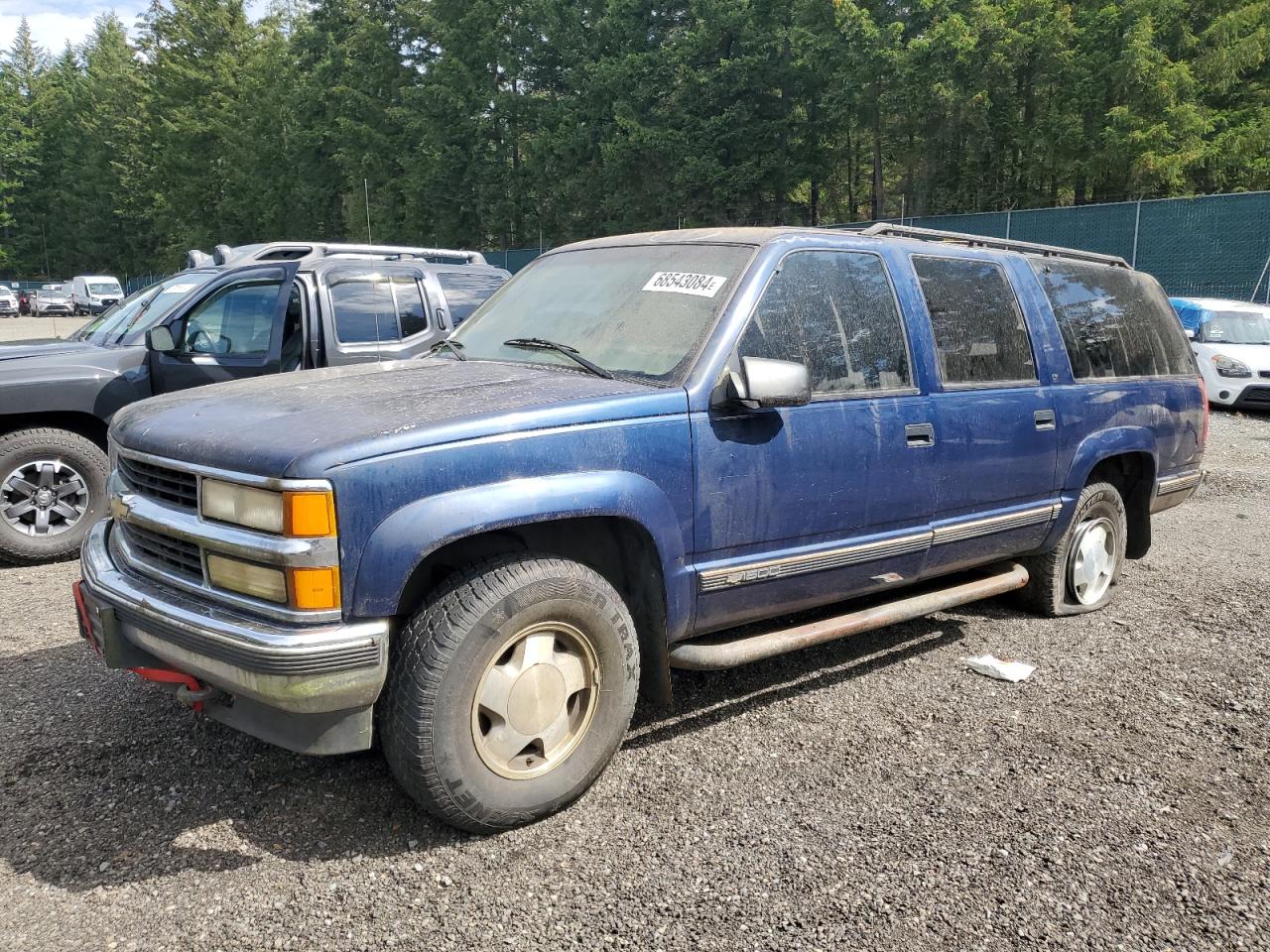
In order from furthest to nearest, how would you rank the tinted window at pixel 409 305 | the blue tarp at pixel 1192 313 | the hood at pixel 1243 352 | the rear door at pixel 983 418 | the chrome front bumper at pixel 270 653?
the blue tarp at pixel 1192 313 < the hood at pixel 1243 352 < the tinted window at pixel 409 305 < the rear door at pixel 983 418 < the chrome front bumper at pixel 270 653

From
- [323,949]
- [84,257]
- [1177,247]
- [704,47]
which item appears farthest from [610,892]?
[84,257]

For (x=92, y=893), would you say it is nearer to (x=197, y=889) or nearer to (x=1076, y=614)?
(x=197, y=889)

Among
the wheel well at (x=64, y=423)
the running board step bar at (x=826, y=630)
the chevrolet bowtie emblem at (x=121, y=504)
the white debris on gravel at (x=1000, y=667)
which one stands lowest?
the white debris on gravel at (x=1000, y=667)

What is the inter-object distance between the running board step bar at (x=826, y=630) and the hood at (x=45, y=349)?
4973 millimetres

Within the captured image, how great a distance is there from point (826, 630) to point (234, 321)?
5.14 metres

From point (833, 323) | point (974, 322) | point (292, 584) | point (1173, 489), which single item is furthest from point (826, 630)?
point (1173, 489)

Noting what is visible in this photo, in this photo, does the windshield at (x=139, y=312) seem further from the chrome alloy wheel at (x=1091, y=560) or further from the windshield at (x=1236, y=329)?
the windshield at (x=1236, y=329)

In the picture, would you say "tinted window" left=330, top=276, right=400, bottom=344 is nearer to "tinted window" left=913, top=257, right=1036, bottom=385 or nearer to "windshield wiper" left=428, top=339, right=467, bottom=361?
"windshield wiper" left=428, top=339, right=467, bottom=361

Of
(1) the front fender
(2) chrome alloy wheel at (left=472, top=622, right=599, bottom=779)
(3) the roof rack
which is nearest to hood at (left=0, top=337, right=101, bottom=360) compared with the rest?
(1) the front fender

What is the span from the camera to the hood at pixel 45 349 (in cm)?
644

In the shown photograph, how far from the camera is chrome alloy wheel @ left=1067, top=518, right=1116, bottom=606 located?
5.16m

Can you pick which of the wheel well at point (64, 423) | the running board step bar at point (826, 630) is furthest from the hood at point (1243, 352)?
the wheel well at point (64, 423)

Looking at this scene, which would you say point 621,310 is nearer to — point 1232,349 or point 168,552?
point 168,552

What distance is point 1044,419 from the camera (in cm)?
453
